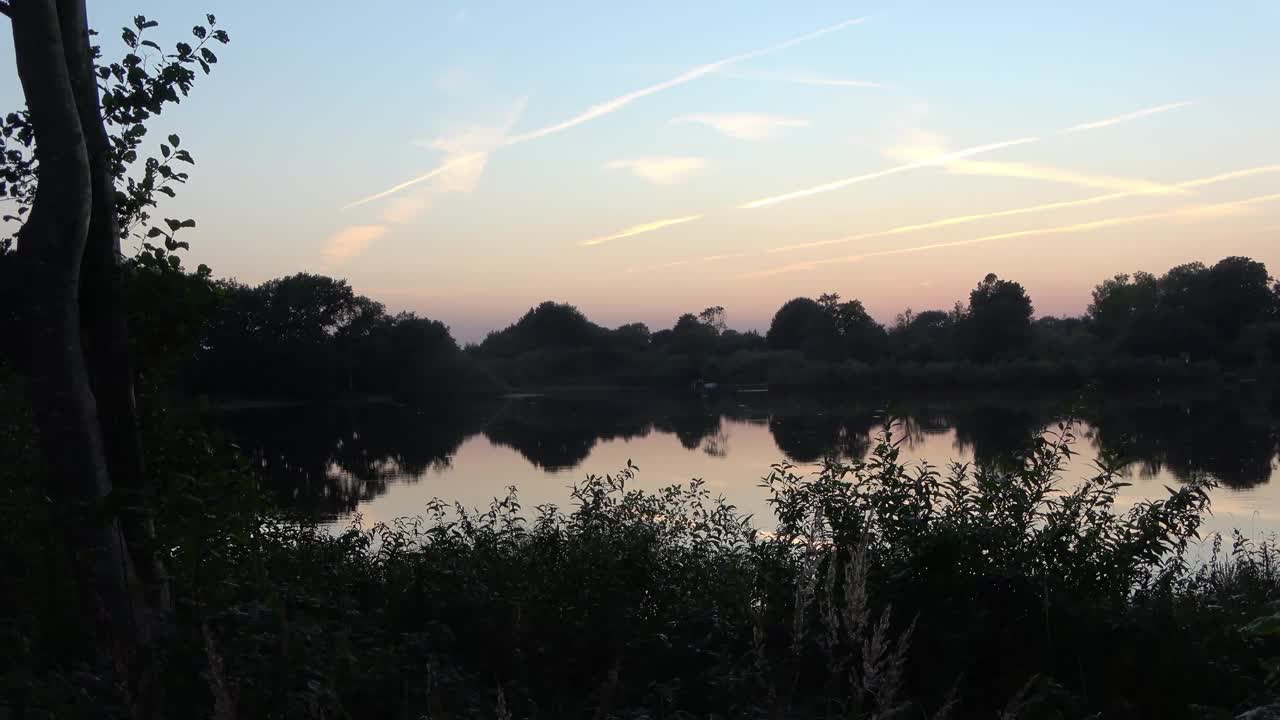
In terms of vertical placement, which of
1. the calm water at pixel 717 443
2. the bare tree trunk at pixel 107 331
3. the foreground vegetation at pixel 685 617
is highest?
the bare tree trunk at pixel 107 331

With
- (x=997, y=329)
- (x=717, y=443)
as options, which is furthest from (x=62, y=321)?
(x=997, y=329)

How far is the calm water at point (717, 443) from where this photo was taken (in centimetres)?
1775

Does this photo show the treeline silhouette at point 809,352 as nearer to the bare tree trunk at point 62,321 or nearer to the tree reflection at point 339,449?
the tree reflection at point 339,449

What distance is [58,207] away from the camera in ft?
13.8

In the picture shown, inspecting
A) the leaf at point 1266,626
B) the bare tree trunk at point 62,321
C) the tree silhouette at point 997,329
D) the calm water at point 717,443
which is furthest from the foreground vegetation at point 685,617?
the tree silhouette at point 997,329

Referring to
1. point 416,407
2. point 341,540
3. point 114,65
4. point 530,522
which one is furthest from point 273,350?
point 114,65

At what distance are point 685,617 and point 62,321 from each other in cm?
397

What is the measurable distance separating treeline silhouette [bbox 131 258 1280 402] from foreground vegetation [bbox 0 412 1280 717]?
151 ft

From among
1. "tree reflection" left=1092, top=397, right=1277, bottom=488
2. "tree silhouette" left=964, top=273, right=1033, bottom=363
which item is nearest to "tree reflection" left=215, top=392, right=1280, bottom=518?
"tree reflection" left=1092, top=397, right=1277, bottom=488

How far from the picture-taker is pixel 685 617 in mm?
6094

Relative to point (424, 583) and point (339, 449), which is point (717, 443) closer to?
point (339, 449)

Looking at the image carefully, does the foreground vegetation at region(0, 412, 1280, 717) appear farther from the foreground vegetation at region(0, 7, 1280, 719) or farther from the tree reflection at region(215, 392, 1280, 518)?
the tree reflection at region(215, 392, 1280, 518)

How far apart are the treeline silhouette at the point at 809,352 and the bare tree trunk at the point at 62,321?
4730cm

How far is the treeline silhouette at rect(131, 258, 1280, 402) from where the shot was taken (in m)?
58.2
